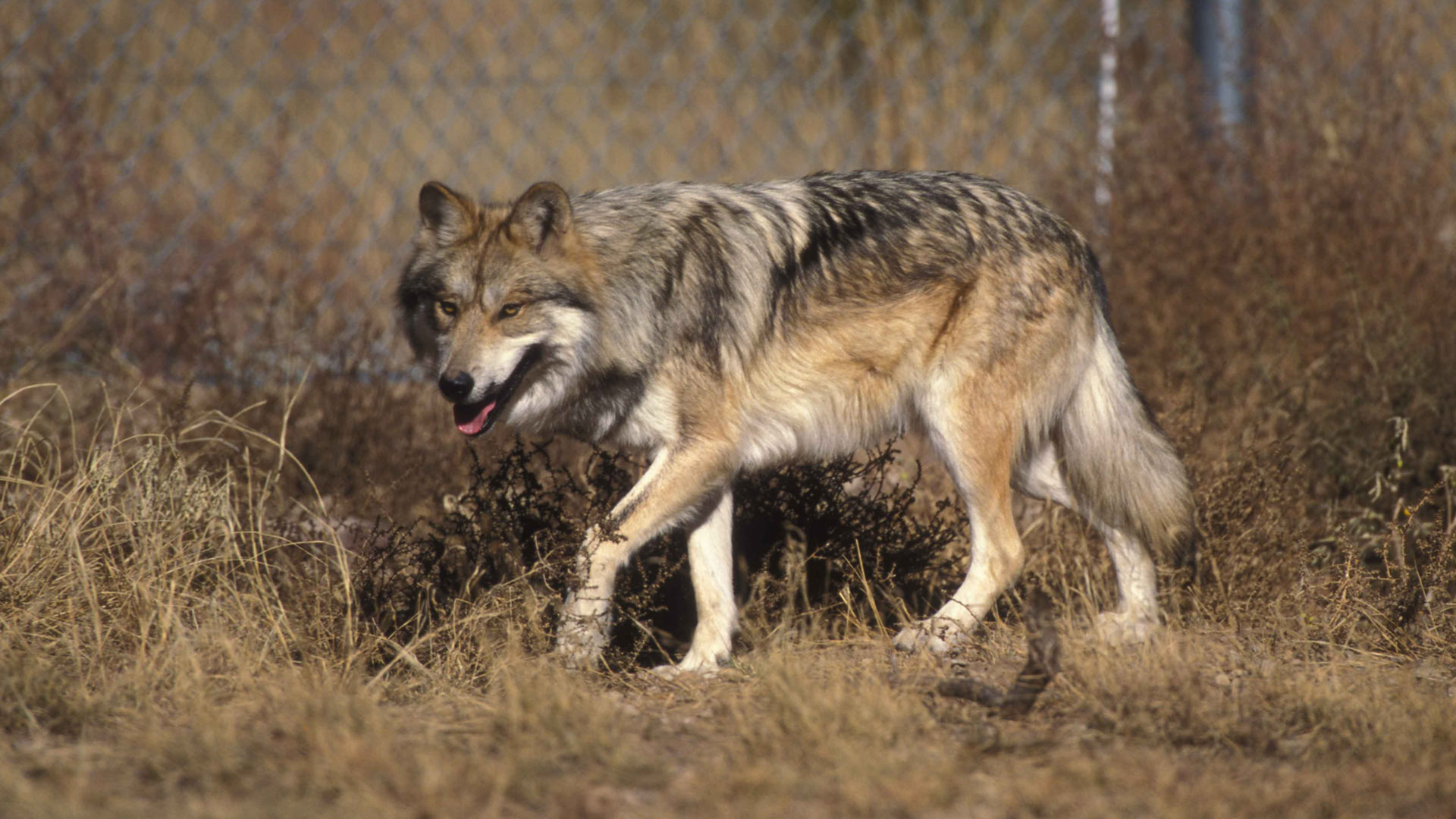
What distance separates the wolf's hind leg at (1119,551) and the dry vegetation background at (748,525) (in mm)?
89

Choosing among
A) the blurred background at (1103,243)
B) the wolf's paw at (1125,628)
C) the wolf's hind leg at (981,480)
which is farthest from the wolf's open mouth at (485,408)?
the wolf's paw at (1125,628)

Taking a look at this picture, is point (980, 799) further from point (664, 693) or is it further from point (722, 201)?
point (722, 201)

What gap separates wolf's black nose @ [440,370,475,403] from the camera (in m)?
3.34

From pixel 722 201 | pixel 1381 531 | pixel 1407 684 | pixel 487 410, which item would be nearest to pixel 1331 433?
pixel 1381 531

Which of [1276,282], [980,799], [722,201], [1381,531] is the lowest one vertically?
[1381,531]

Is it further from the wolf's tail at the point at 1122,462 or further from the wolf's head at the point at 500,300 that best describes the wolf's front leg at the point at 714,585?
the wolf's tail at the point at 1122,462

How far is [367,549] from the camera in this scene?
381 centimetres

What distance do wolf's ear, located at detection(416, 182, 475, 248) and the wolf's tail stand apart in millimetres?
1902

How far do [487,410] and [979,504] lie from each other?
1446 millimetres

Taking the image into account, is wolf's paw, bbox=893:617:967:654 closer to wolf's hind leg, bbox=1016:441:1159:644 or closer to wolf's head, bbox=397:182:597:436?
wolf's hind leg, bbox=1016:441:1159:644

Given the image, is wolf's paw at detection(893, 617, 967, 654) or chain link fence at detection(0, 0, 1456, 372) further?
chain link fence at detection(0, 0, 1456, 372)

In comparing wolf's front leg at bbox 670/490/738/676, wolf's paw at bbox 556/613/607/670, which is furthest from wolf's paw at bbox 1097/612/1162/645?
wolf's paw at bbox 556/613/607/670

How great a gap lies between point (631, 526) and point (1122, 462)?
153 cm

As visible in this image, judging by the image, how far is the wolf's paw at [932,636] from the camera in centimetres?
360
